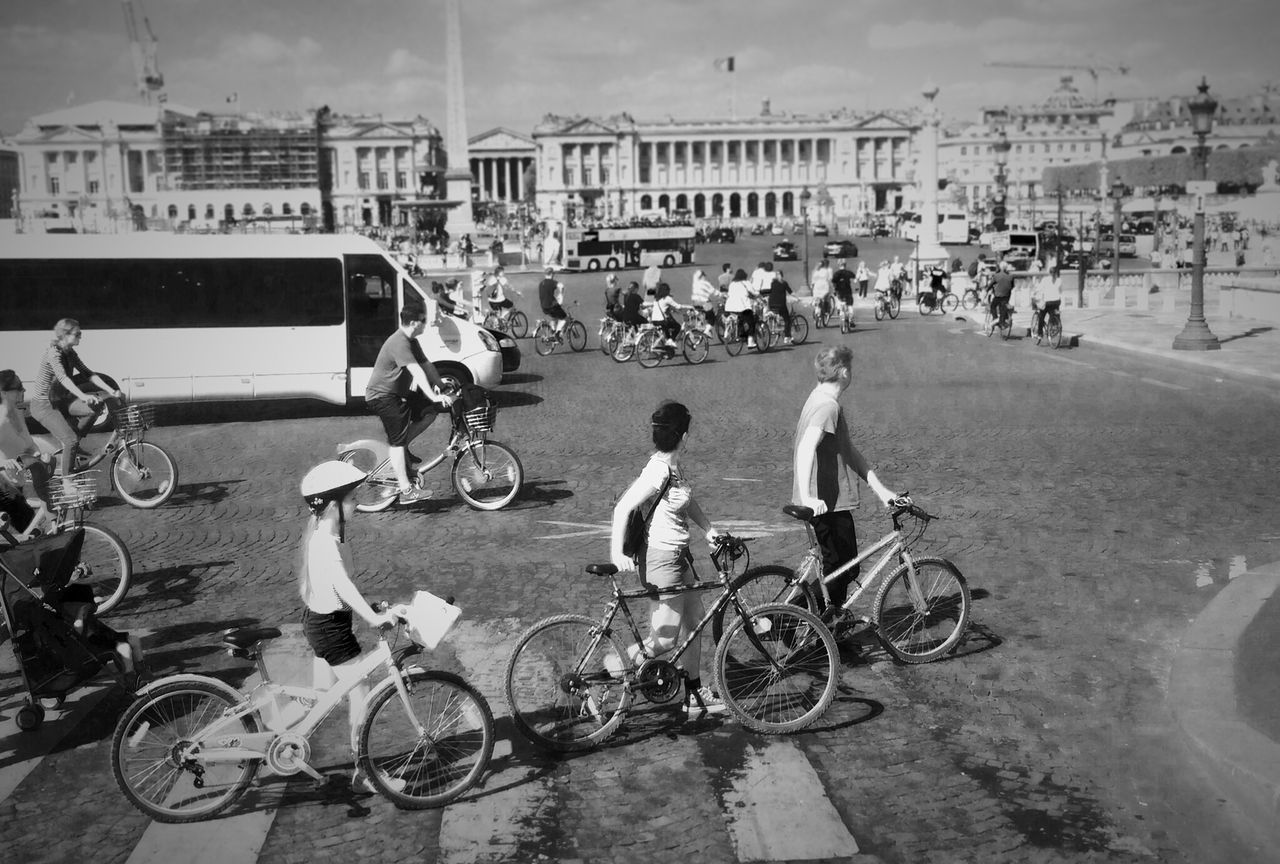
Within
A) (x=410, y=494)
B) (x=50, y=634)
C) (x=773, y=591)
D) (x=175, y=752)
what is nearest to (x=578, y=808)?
(x=175, y=752)

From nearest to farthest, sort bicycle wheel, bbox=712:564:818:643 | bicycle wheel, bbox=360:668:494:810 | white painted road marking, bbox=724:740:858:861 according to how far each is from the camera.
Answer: white painted road marking, bbox=724:740:858:861 → bicycle wheel, bbox=360:668:494:810 → bicycle wheel, bbox=712:564:818:643

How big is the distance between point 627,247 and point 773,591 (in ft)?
201

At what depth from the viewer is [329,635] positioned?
5.33 m

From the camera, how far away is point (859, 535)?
9.77 m

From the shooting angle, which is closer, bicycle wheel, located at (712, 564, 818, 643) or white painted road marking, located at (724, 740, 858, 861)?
white painted road marking, located at (724, 740, 858, 861)

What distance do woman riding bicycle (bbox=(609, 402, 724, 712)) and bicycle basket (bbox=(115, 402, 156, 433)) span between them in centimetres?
661

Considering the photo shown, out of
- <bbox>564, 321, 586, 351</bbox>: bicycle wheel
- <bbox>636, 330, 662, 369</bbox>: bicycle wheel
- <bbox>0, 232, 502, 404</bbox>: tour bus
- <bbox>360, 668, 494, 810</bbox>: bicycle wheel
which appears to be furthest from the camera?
<bbox>564, 321, 586, 351</bbox>: bicycle wheel

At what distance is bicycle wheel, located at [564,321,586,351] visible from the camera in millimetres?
25269

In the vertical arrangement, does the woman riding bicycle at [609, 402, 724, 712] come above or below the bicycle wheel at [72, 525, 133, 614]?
above

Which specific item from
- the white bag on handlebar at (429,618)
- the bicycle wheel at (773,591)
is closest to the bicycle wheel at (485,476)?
the bicycle wheel at (773,591)

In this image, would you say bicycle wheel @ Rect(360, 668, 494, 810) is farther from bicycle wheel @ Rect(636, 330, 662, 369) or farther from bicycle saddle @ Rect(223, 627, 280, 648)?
bicycle wheel @ Rect(636, 330, 662, 369)

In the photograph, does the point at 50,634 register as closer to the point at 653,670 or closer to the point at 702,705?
the point at 653,670

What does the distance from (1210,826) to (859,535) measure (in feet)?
15.6

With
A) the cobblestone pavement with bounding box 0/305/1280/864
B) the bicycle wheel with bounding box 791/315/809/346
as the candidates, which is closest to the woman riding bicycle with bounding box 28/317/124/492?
the cobblestone pavement with bounding box 0/305/1280/864
